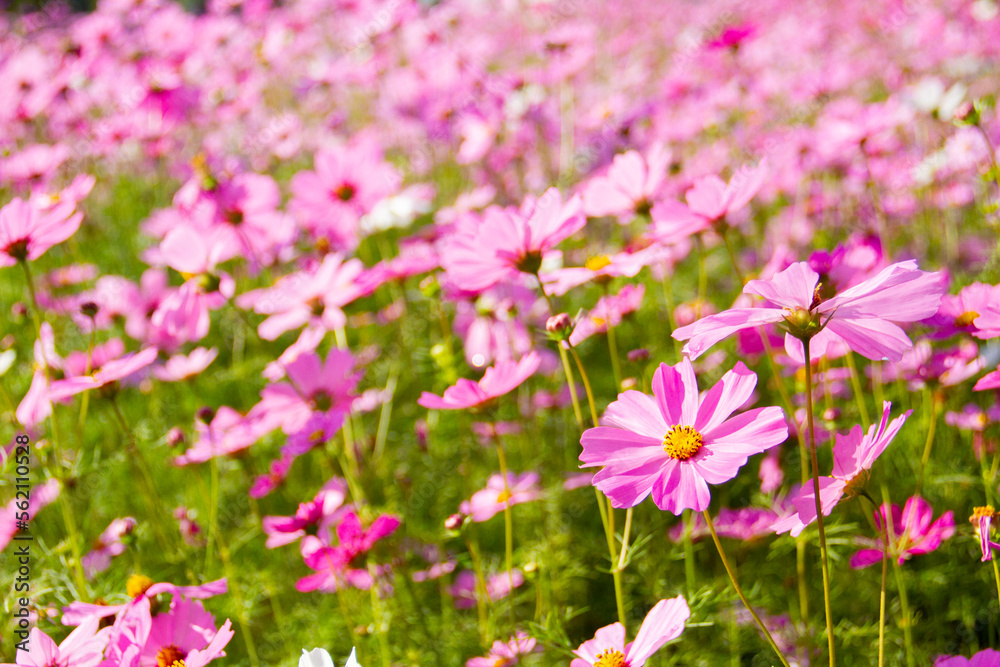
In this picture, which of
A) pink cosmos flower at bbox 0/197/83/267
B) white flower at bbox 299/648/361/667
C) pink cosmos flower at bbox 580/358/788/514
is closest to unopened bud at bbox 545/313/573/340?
pink cosmos flower at bbox 580/358/788/514

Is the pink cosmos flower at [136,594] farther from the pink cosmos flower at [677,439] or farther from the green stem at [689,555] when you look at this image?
the green stem at [689,555]

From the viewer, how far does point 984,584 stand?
112 cm

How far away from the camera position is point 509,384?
0.79m

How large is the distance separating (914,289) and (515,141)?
191 centimetres

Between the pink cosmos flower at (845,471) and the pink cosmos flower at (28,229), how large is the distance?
895 mm

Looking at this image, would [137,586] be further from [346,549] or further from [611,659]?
[611,659]

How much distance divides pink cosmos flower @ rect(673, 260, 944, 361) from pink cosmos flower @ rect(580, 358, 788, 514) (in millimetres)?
74

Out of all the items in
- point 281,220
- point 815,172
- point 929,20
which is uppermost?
point 281,220

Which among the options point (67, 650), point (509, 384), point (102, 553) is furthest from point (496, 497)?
point (102, 553)

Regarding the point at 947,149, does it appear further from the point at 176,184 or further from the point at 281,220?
the point at 176,184

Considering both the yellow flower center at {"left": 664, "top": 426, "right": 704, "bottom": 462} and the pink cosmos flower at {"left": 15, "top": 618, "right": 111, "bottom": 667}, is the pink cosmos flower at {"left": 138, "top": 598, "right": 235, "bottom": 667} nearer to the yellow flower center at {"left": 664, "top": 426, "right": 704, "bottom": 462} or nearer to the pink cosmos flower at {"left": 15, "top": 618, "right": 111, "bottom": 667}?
the pink cosmos flower at {"left": 15, "top": 618, "right": 111, "bottom": 667}

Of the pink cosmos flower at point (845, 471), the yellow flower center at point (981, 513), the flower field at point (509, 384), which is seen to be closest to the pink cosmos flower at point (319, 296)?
the flower field at point (509, 384)

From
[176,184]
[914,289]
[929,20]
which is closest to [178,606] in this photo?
[914,289]

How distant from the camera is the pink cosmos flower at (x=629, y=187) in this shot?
1.07 meters
